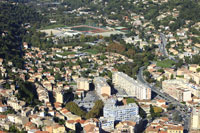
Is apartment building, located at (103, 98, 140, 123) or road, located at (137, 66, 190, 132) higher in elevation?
apartment building, located at (103, 98, 140, 123)

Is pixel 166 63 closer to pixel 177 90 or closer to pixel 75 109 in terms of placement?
pixel 177 90

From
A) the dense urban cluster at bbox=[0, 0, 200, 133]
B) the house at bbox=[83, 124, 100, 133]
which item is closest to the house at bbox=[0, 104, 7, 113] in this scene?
the dense urban cluster at bbox=[0, 0, 200, 133]

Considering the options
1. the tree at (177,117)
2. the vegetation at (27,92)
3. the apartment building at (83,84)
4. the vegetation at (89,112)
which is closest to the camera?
the vegetation at (89,112)

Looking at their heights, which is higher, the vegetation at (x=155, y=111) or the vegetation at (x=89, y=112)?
the vegetation at (x=89, y=112)

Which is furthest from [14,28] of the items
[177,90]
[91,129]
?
[91,129]

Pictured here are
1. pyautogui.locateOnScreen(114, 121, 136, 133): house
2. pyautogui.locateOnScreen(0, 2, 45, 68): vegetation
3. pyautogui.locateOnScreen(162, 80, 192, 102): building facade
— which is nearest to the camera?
pyautogui.locateOnScreen(114, 121, 136, 133): house

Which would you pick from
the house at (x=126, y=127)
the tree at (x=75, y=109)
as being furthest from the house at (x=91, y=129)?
the tree at (x=75, y=109)

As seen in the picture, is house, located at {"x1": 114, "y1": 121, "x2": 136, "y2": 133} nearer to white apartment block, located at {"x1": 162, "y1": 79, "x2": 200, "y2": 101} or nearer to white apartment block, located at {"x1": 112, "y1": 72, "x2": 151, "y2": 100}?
white apartment block, located at {"x1": 112, "y1": 72, "x2": 151, "y2": 100}

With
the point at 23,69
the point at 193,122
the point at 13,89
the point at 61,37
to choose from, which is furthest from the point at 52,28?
the point at 193,122

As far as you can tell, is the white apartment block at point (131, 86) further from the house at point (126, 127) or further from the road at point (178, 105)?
the house at point (126, 127)
